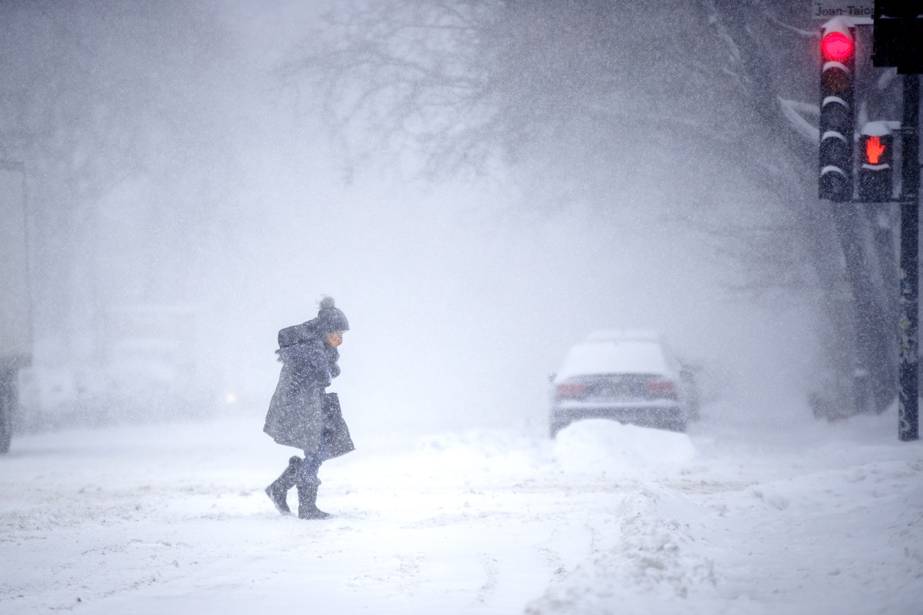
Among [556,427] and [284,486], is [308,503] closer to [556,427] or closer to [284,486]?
[284,486]

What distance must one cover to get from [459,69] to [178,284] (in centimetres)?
2548

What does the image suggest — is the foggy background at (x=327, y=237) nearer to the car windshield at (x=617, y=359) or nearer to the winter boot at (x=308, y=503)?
the car windshield at (x=617, y=359)

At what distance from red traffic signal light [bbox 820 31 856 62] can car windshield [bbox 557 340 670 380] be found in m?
5.01

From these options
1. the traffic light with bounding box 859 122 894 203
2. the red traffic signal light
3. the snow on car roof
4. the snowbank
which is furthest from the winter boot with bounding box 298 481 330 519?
the snow on car roof

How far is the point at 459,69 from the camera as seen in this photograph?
65.7 feet

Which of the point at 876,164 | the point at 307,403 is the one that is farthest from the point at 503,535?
the point at 876,164

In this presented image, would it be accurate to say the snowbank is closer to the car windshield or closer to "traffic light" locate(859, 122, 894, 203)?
the car windshield

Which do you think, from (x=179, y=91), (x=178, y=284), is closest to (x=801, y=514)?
(x=179, y=91)

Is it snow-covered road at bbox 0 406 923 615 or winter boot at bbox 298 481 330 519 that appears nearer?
snow-covered road at bbox 0 406 923 615

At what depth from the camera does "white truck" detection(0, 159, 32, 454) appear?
17297mm

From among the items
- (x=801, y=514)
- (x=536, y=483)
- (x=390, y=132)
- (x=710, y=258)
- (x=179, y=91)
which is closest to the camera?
(x=801, y=514)

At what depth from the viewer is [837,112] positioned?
1111 centimetres

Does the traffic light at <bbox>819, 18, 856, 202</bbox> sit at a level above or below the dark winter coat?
above

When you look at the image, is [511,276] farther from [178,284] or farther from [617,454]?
[617,454]
